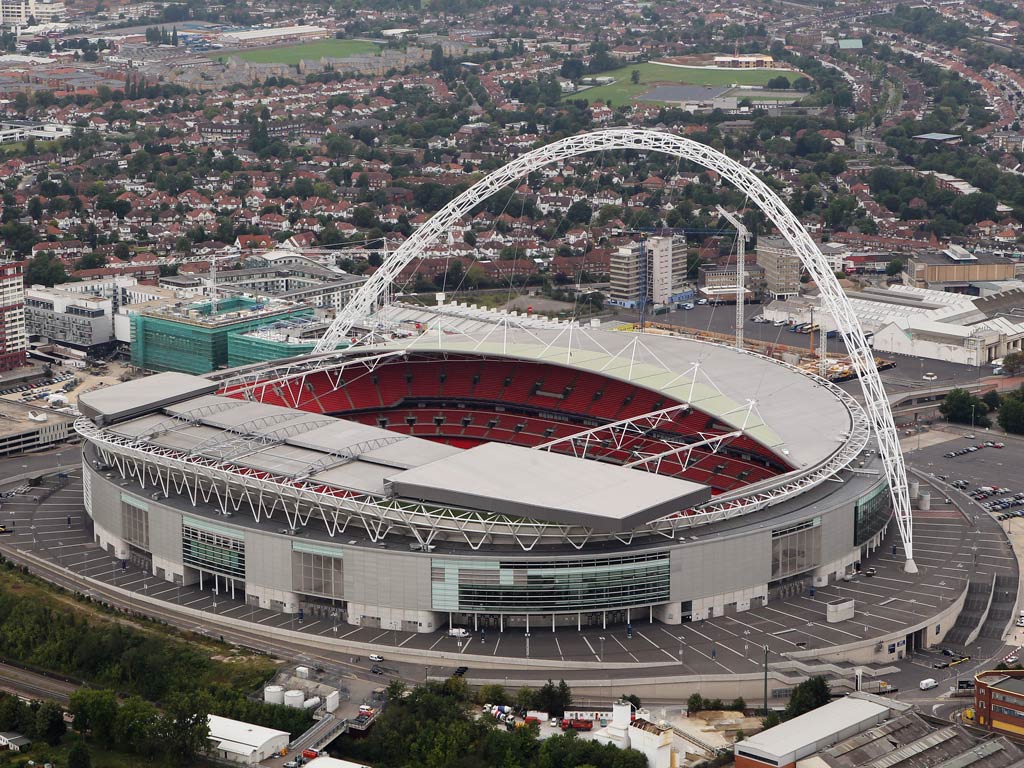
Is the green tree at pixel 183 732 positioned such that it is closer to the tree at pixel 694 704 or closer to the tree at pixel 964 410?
the tree at pixel 694 704

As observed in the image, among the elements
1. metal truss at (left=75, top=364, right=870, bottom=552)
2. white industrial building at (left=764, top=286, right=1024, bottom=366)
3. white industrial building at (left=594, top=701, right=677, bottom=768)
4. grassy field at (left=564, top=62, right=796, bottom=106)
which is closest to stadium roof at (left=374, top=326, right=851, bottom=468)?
metal truss at (left=75, top=364, right=870, bottom=552)

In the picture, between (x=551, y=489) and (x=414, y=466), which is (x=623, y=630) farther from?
(x=414, y=466)

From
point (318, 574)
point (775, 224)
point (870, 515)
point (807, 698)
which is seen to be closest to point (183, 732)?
point (318, 574)

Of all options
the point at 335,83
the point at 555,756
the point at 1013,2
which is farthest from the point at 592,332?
the point at 1013,2

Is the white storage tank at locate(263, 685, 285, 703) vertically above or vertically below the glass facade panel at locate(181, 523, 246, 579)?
below

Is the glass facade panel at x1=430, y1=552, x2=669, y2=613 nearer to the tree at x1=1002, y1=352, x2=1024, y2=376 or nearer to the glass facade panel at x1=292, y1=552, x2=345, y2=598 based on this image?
the glass facade panel at x1=292, y1=552, x2=345, y2=598

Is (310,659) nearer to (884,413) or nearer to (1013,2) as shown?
(884,413)

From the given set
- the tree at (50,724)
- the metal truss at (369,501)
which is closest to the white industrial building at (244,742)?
the tree at (50,724)
